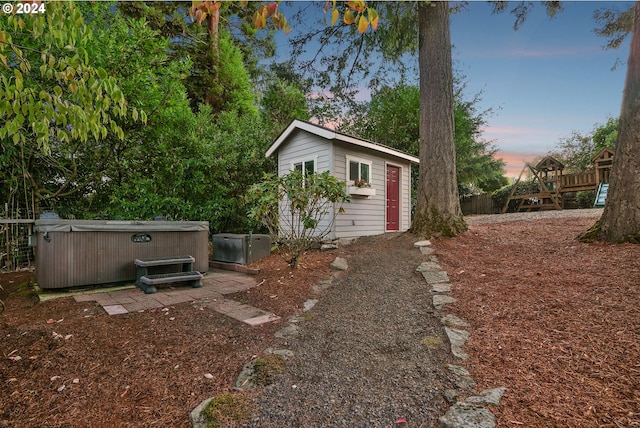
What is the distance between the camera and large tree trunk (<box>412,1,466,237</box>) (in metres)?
5.62

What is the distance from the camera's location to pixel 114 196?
5.57 m

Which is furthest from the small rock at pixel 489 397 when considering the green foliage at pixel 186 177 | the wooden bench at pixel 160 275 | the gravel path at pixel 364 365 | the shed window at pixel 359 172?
the shed window at pixel 359 172

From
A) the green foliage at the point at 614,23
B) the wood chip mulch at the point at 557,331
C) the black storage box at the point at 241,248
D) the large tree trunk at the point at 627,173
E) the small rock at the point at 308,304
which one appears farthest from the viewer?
the green foliage at the point at 614,23

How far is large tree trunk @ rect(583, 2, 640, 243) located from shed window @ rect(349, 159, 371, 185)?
4229mm

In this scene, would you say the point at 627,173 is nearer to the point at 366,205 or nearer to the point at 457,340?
the point at 457,340

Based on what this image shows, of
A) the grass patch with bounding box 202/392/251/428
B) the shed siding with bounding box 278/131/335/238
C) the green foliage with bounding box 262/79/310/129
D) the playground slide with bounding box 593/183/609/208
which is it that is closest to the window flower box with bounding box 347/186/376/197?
the shed siding with bounding box 278/131/335/238

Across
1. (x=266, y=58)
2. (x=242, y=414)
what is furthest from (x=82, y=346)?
(x=266, y=58)

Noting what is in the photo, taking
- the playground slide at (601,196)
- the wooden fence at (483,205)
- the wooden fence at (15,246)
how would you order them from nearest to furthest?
the wooden fence at (15,246) < the playground slide at (601,196) < the wooden fence at (483,205)

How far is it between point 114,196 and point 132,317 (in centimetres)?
358

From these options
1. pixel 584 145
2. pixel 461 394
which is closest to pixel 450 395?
pixel 461 394

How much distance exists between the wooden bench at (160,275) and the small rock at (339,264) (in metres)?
1.95

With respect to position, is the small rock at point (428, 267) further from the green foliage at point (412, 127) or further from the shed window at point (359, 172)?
the green foliage at point (412, 127)

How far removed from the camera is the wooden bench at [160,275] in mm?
3758

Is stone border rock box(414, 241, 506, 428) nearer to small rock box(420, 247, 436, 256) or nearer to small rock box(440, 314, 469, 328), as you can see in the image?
small rock box(440, 314, 469, 328)
